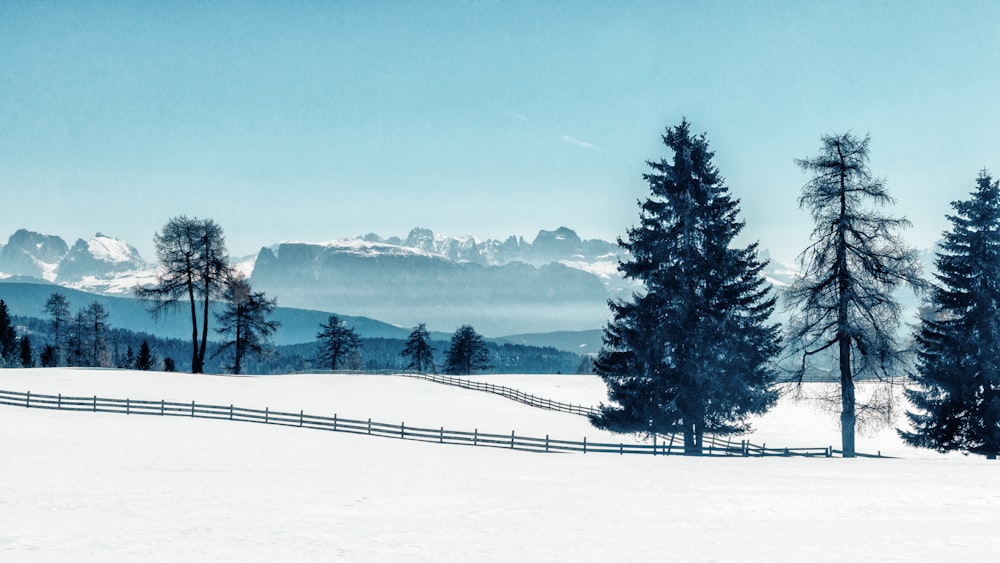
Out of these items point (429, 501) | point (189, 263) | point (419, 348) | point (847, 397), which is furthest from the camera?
point (419, 348)

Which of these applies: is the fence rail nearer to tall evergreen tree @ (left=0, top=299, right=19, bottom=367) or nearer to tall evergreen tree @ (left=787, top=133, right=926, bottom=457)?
tall evergreen tree @ (left=787, top=133, right=926, bottom=457)

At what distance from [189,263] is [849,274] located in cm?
4661

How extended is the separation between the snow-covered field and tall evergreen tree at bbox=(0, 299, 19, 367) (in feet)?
218

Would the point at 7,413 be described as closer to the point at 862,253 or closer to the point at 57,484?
the point at 57,484

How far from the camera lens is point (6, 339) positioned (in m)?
95.2

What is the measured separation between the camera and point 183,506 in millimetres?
18344

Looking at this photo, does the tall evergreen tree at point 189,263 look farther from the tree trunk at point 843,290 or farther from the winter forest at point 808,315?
the tree trunk at point 843,290

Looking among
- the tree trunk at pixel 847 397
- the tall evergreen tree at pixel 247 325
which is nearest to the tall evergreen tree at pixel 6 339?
the tall evergreen tree at pixel 247 325

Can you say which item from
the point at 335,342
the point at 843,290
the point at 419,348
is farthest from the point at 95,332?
the point at 843,290

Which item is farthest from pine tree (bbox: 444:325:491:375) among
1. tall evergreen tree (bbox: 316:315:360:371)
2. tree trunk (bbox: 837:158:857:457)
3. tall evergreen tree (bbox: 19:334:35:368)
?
tree trunk (bbox: 837:158:857:457)

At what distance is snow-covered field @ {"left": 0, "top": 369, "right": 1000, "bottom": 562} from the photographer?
14.5 m

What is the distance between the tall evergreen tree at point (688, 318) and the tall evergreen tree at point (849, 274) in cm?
320

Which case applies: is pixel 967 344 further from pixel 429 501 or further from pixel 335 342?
pixel 335 342

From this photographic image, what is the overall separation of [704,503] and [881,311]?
47.4 feet
